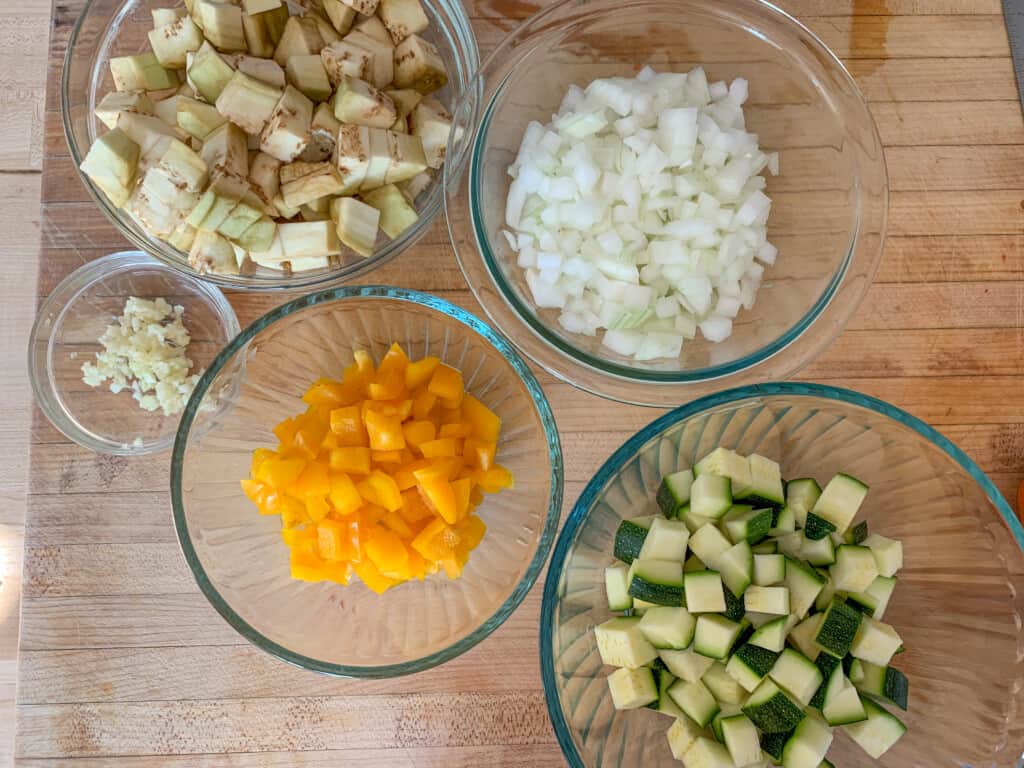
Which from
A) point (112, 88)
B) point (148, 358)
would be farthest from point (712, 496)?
point (112, 88)

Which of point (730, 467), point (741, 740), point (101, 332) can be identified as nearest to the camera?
point (741, 740)

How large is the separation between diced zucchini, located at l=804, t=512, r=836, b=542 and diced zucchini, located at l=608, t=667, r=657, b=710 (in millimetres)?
389

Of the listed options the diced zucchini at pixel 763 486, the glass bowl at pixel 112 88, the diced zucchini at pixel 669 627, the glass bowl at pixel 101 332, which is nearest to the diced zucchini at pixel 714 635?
the diced zucchini at pixel 669 627

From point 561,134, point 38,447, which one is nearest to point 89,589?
point 38,447

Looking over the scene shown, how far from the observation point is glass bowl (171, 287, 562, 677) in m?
1.73

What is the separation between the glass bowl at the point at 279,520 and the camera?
1731 mm

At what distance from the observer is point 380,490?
5.17 ft

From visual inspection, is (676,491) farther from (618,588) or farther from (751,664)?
(751,664)

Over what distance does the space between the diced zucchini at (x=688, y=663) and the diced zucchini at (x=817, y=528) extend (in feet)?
0.96

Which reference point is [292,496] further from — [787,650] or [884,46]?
[884,46]

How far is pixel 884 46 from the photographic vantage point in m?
1.92

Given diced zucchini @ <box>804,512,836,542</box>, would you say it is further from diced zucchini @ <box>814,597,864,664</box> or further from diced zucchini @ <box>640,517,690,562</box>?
diced zucchini @ <box>640,517,690,562</box>

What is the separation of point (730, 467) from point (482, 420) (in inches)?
20.2

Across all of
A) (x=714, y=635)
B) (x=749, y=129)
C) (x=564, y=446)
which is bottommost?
(x=564, y=446)
